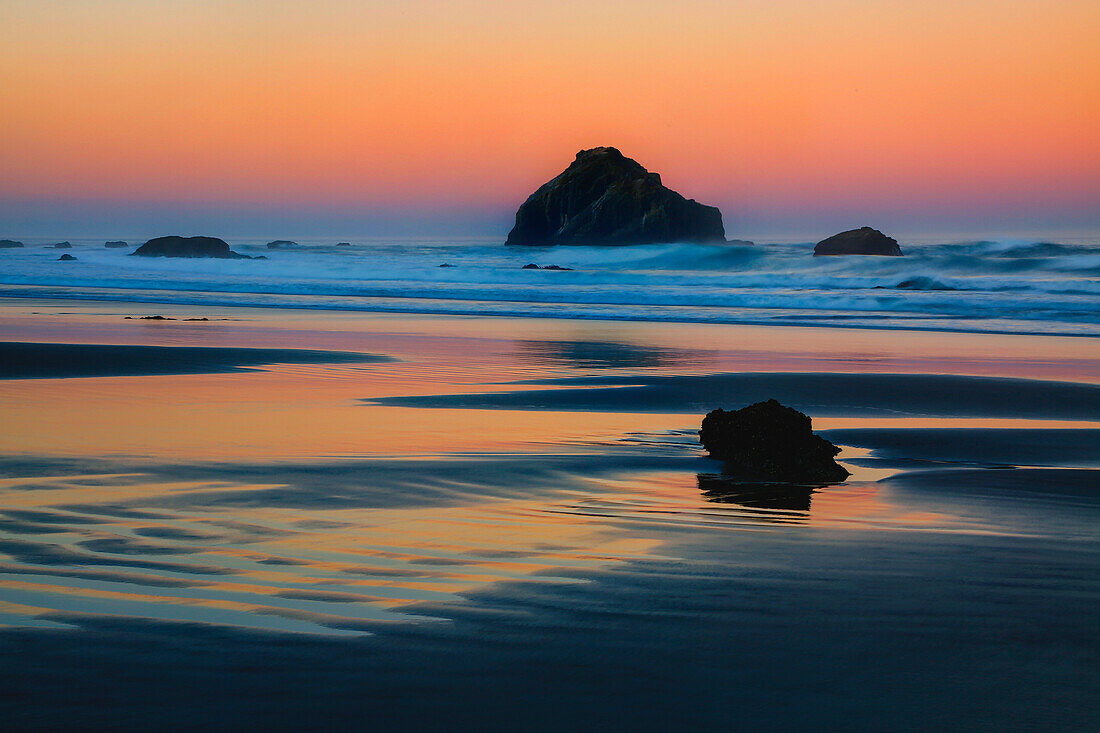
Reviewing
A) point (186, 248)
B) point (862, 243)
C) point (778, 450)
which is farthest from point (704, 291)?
point (186, 248)

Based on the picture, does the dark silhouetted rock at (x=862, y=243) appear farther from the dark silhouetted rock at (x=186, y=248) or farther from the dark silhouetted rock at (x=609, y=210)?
the dark silhouetted rock at (x=186, y=248)

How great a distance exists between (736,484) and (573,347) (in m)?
8.34

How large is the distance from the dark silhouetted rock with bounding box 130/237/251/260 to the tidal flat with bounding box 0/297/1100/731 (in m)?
57.6

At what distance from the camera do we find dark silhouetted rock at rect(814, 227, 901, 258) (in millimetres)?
49250

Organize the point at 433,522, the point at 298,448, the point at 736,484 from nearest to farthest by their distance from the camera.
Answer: the point at 433,522, the point at 736,484, the point at 298,448

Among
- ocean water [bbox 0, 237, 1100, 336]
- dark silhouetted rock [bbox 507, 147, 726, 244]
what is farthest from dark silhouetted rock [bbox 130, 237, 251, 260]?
dark silhouetted rock [bbox 507, 147, 726, 244]

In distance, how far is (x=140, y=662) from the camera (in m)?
2.62

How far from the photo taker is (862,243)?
49.7 meters

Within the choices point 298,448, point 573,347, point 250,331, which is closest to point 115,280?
point 250,331

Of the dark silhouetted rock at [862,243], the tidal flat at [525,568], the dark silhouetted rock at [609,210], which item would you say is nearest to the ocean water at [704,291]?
the dark silhouetted rock at [862,243]

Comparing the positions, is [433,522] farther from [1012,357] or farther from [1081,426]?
[1012,357]

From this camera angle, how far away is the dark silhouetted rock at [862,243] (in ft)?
162

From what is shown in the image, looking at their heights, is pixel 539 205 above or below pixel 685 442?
above

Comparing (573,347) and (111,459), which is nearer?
(111,459)
